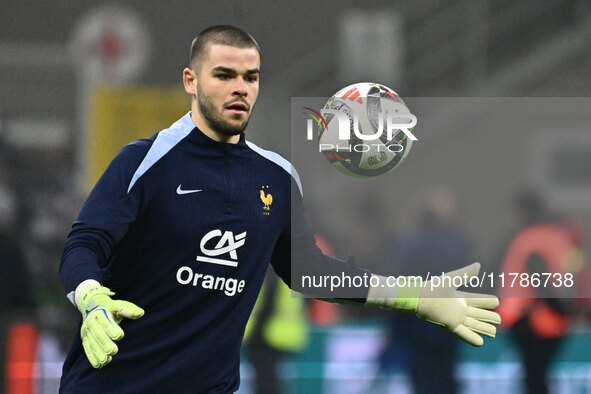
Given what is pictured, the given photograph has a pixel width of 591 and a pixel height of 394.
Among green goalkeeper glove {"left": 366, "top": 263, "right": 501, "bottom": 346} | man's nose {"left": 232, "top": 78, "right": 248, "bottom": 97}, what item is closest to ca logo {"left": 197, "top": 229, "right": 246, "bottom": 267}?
man's nose {"left": 232, "top": 78, "right": 248, "bottom": 97}

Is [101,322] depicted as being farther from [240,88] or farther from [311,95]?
[311,95]

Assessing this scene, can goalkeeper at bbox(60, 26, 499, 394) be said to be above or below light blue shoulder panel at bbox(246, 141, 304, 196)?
below

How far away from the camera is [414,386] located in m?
7.31

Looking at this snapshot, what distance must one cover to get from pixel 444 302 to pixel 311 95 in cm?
820

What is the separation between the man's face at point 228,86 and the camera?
363cm

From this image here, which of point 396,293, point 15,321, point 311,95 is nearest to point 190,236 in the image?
point 396,293

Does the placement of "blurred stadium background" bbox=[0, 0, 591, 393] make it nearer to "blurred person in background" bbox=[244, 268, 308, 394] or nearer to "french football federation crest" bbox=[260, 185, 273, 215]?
"blurred person in background" bbox=[244, 268, 308, 394]

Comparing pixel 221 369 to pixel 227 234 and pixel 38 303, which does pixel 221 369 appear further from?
pixel 38 303

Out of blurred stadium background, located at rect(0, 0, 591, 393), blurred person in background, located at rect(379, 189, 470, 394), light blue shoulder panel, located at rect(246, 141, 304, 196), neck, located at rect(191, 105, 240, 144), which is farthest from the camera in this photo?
blurred stadium background, located at rect(0, 0, 591, 393)

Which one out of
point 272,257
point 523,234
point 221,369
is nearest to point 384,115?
point 272,257

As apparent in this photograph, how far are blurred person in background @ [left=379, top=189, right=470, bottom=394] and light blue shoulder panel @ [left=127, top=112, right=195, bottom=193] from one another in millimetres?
3510

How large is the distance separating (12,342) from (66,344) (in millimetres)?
416

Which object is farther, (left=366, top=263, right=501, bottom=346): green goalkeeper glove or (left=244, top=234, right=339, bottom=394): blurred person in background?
(left=244, top=234, right=339, bottom=394): blurred person in background

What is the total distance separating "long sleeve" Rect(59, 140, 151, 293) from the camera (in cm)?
332
